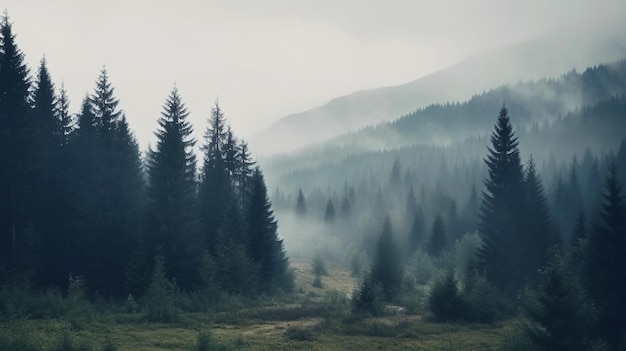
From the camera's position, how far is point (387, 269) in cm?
5516

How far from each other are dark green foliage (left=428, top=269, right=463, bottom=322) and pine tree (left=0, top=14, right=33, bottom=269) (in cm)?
3176

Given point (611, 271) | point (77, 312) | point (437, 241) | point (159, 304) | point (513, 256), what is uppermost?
point (437, 241)

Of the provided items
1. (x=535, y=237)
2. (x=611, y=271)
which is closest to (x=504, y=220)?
(x=535, y=237)

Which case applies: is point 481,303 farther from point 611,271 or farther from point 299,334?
point 299,334

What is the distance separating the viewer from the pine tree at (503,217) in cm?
5350

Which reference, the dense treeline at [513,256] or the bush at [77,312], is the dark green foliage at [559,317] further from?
the bush at [77,312]

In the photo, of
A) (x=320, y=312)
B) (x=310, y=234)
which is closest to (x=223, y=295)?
(x=320, y=312)

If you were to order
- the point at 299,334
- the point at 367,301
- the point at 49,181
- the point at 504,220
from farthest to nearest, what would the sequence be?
the point at 504,220 < the point at 49,181 < the point at 367,301 < the point at 299,334

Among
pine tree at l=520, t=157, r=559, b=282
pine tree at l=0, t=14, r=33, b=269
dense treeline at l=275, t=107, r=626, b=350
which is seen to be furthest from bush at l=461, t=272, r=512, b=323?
pine tree at l=0, t=14, r=33, b=269

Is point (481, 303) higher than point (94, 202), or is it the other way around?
point (94, 202)

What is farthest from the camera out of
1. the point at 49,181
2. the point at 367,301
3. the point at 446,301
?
the point at 49,181

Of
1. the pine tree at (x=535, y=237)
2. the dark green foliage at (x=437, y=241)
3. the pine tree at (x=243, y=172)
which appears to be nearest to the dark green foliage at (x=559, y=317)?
the pine tree at (x=535, y=237)

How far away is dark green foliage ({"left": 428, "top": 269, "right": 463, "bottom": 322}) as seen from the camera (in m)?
41.2

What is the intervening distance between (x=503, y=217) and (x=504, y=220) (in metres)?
0.34
